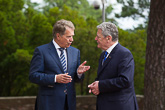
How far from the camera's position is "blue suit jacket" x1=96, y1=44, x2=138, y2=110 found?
130 inches

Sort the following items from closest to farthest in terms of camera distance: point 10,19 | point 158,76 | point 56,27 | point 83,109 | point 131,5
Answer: point 56,27
point 158,76
point 83,109
point 10,19
point 131,5

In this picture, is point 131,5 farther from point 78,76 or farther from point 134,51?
point 78,76

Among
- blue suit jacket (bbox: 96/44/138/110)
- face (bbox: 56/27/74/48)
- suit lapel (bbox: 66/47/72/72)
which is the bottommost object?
blue suit jacket (bbox: 96/44/138/110)

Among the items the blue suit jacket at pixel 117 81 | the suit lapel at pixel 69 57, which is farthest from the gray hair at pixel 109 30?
the suit lapel at pixel 69 57

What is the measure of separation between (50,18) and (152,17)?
17.3 feet

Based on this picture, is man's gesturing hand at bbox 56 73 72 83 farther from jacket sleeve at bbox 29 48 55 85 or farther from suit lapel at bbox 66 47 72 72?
suit lapel at bbox 66 47 72 72

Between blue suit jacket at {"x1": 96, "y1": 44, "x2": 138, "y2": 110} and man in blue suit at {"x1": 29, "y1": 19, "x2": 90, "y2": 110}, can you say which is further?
man in blue suit at {"x1": 29, "y1": 19, "x2": 90, "y2": 110}

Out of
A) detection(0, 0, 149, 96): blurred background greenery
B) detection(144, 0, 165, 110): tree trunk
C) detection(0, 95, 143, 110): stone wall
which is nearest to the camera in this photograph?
detection(144, 0, 165, 110): tree trunk

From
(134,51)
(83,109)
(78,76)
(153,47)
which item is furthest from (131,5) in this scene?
(78,76)

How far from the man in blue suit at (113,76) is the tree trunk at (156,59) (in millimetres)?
2831

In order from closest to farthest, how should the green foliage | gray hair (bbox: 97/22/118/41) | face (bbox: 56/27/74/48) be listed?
1. gray hair (bbox: 97/22/118/41)
2. face (bbox: 56/27/74/48)
3. the green foliage

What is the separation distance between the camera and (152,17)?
6328mm

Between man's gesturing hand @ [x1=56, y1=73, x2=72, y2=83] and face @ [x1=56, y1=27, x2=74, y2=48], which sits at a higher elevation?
face @ [x1=56, y1=27, x2=74, y2=48]

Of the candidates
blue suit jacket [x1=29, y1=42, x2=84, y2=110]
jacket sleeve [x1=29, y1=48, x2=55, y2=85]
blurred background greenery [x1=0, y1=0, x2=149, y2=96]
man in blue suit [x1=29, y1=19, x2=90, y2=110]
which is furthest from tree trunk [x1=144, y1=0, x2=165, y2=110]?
blurred background greenery [x1=0, y1=0, x2=149, y2=96]
